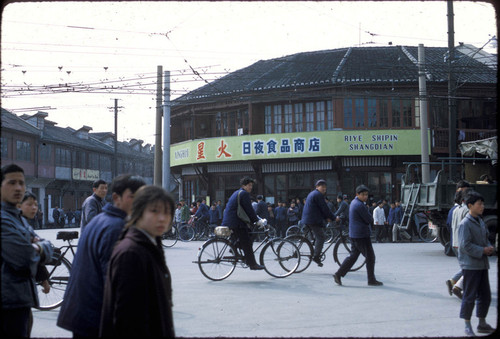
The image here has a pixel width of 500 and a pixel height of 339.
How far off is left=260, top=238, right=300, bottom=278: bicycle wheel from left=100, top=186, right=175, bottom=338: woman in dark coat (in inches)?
292

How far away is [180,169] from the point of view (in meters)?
33.7

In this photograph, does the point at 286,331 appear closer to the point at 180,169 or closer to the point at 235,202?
the point at 235,202

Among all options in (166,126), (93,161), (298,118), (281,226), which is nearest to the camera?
(166,126)

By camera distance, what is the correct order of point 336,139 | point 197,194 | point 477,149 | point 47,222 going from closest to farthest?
point 477,149
point 336,139
point 197,194
point 47,222

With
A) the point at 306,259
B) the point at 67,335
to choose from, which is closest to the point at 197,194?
the point at 306,259

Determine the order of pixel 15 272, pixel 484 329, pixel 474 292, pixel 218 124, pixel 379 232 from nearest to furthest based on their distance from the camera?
pixel 15 272 → pixel 474 292 → pixel 484 329 → pixel 379 232 → pixel 218 124

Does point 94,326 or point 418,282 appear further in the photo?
point 418,282

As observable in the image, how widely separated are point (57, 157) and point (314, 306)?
43.0 metres

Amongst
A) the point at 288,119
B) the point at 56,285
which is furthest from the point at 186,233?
the point at 56,285

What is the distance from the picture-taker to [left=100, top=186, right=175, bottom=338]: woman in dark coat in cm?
278

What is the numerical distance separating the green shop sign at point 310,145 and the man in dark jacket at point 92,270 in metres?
23.1

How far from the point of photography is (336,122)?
26.7 m

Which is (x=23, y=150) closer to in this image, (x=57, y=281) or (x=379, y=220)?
(x=379, y=220)

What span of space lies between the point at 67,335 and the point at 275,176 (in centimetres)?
2284
